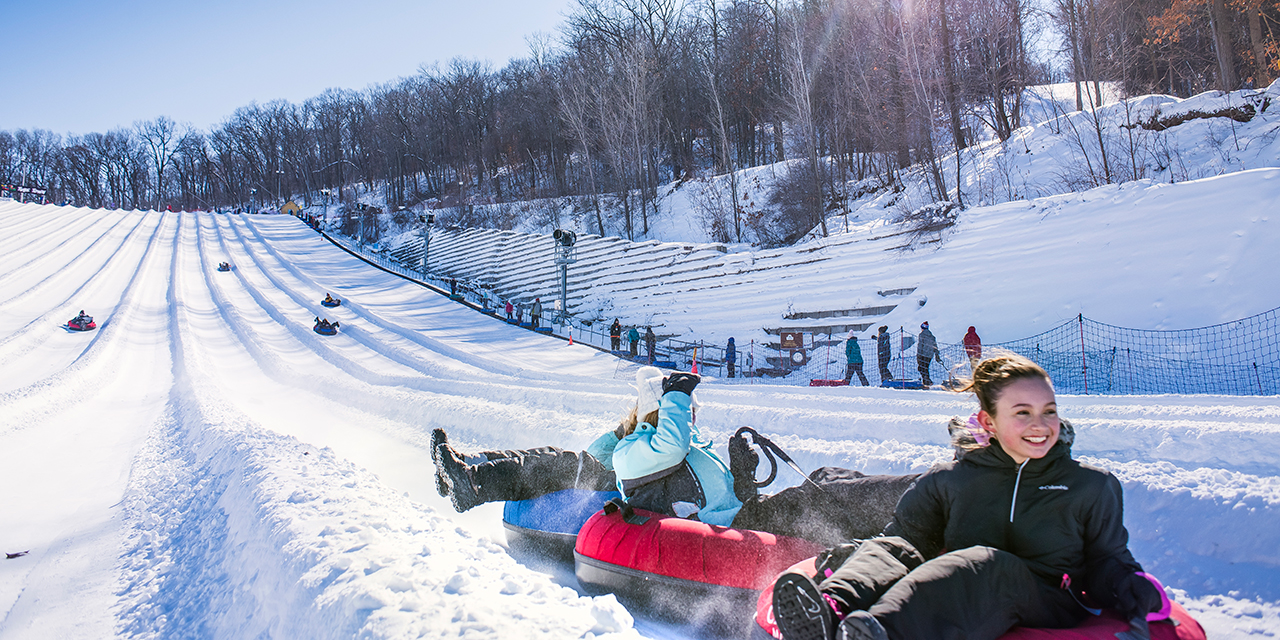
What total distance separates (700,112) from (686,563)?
1420 inches

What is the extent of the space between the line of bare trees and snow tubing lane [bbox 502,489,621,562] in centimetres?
1597

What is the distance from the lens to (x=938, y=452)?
482 cm

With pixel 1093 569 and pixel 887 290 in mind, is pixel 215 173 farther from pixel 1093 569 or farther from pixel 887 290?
pixel 1093 569

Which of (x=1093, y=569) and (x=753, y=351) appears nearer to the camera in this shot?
(x=1093, y=569)

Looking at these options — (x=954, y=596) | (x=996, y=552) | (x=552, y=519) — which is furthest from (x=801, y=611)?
(x=552, y=519)

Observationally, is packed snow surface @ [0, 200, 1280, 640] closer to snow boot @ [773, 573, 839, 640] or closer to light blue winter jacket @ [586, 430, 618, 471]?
light blue winter jacket @ [586, 430, 618, 471]

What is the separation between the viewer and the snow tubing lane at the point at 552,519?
3.81 metres

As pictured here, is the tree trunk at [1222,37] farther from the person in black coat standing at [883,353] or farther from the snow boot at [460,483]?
the snow boot at [460,483]

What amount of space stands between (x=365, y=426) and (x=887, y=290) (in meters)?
11.2

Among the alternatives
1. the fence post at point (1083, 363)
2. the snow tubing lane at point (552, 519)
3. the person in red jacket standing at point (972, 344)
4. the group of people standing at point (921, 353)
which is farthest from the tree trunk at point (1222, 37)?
the snow tubing lane at point (552, 519)

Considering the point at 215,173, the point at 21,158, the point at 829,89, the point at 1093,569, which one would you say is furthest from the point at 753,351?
the point at 21,158

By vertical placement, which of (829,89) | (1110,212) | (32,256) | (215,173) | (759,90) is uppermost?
(215,173)

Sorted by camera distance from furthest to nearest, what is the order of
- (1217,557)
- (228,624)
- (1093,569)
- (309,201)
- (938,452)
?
(309,201) → (938,452) → (1217,557) → (228,624) → (1093,569)

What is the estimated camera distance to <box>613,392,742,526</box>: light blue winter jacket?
10.8ft
